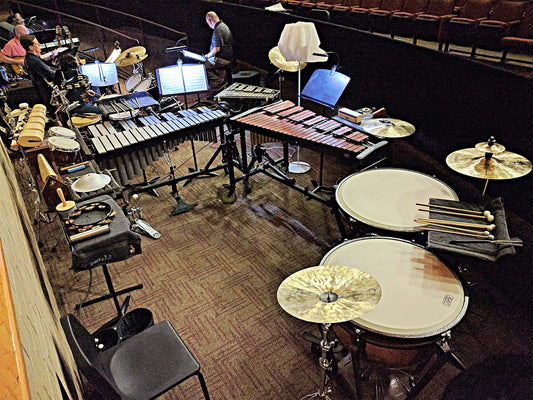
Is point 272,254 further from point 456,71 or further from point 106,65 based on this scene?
point 106,65

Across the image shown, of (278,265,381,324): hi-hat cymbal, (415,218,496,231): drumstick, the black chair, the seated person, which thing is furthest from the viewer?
the seated person

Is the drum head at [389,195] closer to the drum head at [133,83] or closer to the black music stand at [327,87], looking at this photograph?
the black music stand at [327,87]

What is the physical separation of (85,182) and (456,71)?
3.42m

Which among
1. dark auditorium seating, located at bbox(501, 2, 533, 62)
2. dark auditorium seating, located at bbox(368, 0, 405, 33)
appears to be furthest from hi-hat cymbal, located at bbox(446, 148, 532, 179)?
dark auditorium seating, located at bbox(368, 0, 405, 33)

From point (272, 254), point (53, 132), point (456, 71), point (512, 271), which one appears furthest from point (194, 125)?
point (512, 271)

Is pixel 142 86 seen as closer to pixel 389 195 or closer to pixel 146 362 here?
pixel 389 195

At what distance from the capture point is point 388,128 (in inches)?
137

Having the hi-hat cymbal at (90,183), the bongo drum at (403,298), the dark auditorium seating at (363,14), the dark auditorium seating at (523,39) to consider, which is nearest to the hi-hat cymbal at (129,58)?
the hi-hat cymbal at (90,183)

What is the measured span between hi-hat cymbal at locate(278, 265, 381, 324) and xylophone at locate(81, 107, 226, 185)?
91.1 inches

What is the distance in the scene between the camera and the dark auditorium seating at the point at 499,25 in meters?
5.12

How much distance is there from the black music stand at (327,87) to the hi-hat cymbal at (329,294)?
86.1 inches

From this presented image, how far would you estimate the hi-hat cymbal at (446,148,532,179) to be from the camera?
2.44 m

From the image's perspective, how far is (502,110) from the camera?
10.8 feet

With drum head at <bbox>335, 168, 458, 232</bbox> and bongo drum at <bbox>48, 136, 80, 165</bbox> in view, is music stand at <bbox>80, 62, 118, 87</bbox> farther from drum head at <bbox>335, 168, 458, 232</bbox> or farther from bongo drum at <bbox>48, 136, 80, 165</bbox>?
drum head at <bbox>335, 168, 458, 232</bbox>
